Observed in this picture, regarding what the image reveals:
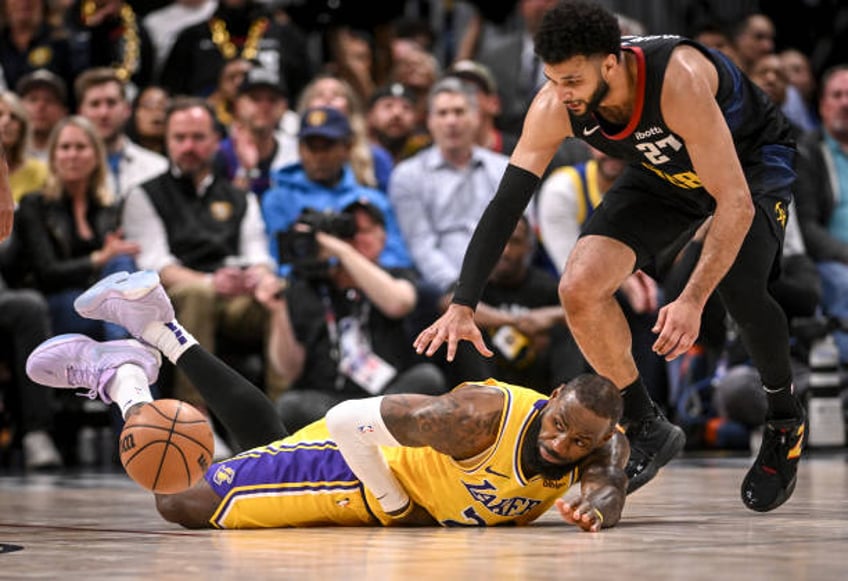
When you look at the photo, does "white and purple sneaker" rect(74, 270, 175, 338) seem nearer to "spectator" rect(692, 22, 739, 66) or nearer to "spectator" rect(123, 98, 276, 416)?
"spectator" rect(123, 98, 276, 416)

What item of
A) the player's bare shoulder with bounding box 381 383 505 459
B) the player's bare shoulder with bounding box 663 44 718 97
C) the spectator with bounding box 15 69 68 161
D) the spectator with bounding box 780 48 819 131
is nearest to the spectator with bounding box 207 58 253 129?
the spectator with bounding box 15 69 68 161

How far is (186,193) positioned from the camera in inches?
340

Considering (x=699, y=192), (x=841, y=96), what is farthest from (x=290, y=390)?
(x=841, y=96)

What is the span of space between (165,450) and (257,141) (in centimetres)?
484

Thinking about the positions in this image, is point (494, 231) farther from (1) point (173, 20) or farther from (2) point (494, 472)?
(1) point (173, 20)

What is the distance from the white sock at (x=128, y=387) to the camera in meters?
4.89

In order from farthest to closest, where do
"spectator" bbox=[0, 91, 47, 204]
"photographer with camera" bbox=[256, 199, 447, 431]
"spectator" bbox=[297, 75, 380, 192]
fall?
1. "spectator" bbox=[297, 75, 380, 192]
2. "spectator" bbox=[0, 91, 47, 204]
3. "photographer with camera" bbox=[256, 199, 447, 431]

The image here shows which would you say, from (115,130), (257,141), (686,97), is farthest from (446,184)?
(686,97)

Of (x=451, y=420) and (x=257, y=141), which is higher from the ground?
(x=451, y=420)

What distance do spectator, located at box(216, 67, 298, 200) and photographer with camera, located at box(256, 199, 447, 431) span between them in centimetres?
133

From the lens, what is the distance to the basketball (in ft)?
15.0

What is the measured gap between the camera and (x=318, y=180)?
8367 mm

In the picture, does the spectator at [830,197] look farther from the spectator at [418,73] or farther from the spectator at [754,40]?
A: the spectator at [418,73]

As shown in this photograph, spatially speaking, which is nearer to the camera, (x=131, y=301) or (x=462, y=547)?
(x=462, y=547)
